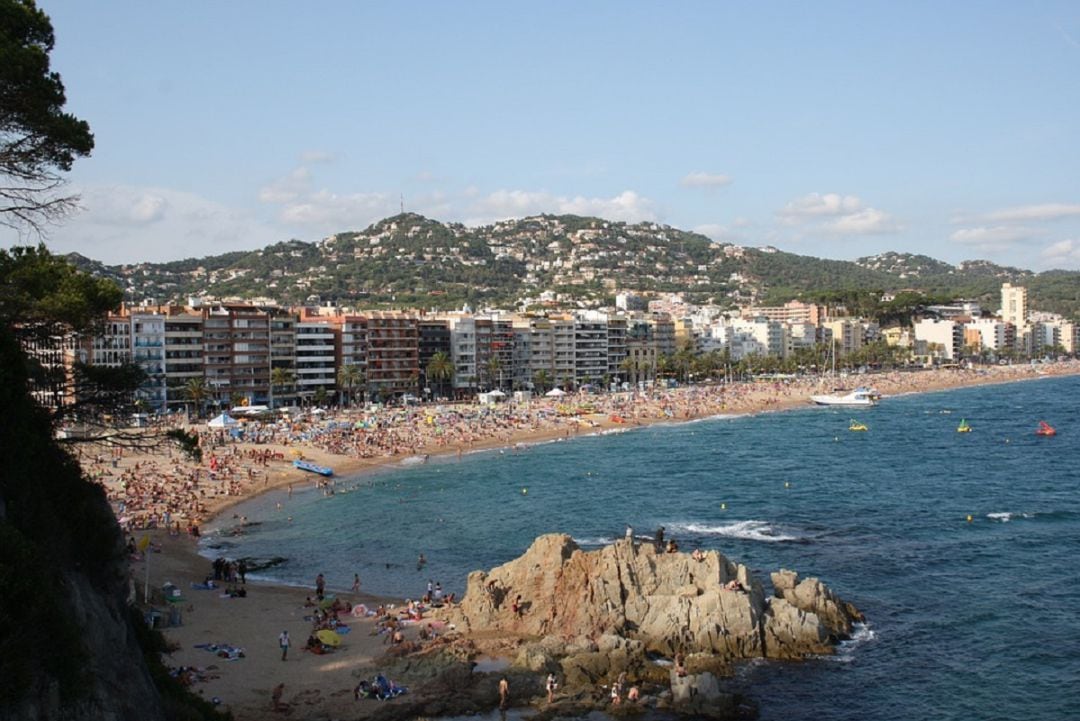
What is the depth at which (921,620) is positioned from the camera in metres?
24.7

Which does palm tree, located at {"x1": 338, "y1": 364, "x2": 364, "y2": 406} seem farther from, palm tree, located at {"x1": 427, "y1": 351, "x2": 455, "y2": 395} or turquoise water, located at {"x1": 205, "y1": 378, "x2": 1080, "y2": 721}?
turquoise water, located at {"x1": 205, "y1": 378, "x2": 1080, "y2": 721}

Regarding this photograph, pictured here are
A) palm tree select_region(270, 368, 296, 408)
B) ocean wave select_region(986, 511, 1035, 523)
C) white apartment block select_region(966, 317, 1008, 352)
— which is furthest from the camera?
white apartment block select_region(966, 317, 1008, 352)

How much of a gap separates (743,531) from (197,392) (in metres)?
47.2

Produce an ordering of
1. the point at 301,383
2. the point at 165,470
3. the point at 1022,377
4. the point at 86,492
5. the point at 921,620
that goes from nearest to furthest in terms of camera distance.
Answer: the point at 86,492 → the point at 921,620 → the point at 165,470 → the point at 301,383 → the point at 1022,377

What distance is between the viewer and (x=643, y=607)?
76.6 ft

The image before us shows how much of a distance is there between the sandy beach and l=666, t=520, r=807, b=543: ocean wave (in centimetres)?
1287

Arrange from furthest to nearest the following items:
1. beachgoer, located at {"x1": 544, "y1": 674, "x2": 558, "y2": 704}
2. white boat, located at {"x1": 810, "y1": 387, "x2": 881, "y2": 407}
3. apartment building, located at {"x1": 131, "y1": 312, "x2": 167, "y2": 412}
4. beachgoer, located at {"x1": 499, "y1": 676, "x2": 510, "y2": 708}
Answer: white boat, located at {"x1": 810, "y1": 387, "x2": 881, "y2": 407}
apartment building, located at {"x1": 131, "y1": 312, "x2": 167, "y2": 412}
beachgoer, located at {"x1": 544, "y1": 674, "x2": 558, "y2": 704}
beachgoer, located at {"x1": 499, "y1": 676, "x2": 510, "y2": 708}

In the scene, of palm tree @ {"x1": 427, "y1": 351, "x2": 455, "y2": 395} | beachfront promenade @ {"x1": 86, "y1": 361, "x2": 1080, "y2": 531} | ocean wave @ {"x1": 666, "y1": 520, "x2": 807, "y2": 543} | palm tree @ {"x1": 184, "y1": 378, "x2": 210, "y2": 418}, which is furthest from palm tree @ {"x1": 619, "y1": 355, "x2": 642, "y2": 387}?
ocean wave @ {"x1": 666, "y1": 520, "x2": 807, "y2": 543}

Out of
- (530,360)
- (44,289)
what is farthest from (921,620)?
(530,360)

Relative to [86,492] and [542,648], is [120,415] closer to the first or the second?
[86,492]

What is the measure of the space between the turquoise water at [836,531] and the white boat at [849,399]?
31.2m

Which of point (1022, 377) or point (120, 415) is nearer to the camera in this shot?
point (120, 415)

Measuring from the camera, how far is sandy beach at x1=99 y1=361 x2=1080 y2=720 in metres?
21.2

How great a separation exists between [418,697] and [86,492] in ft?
27.5
